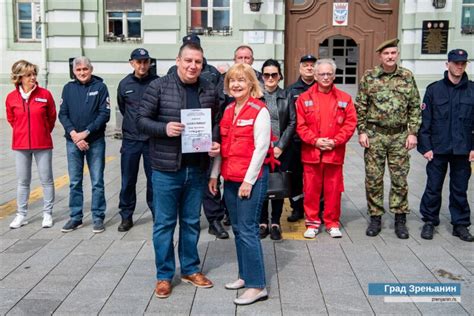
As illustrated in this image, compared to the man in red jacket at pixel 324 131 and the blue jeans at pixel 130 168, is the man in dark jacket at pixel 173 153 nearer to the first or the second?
the man in red jacket at pixel 324 131

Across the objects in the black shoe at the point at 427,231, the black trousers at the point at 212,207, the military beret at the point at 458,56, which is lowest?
the black shoe at the point at 427,231

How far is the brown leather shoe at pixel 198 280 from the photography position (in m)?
4.42

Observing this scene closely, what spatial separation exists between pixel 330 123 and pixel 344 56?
1005 cm

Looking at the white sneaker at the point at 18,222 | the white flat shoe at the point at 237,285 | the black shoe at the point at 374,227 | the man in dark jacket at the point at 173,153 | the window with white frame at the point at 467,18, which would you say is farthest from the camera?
the window with white frame at the point at 467,18

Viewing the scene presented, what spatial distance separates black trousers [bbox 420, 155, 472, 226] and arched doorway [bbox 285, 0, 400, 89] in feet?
31.0

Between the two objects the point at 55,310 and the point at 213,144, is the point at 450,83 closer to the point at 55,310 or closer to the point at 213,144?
the point at 213,144

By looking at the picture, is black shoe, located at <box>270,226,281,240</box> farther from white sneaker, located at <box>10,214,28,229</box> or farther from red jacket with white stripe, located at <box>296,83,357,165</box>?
white sneaker, located at <box>10,214,28,229</box>

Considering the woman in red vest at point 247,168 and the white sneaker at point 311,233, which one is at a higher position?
the woman in red vest at point 247,168

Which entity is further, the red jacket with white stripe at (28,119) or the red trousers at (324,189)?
the red jacket with white stripe at (28,119)

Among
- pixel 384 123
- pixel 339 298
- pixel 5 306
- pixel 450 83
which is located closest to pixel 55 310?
pixel 5 306

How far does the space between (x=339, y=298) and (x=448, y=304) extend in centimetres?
82

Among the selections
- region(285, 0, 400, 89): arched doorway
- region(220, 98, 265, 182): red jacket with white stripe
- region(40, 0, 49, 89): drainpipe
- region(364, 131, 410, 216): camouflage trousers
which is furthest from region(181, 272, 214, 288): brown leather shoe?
region(40, 0, 49, 89): drainpipe

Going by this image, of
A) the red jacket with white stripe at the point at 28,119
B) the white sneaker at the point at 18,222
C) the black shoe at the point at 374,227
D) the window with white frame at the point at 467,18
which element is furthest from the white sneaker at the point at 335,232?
the window with white frame at the point at 467,18

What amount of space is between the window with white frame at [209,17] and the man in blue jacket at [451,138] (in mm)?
9592
